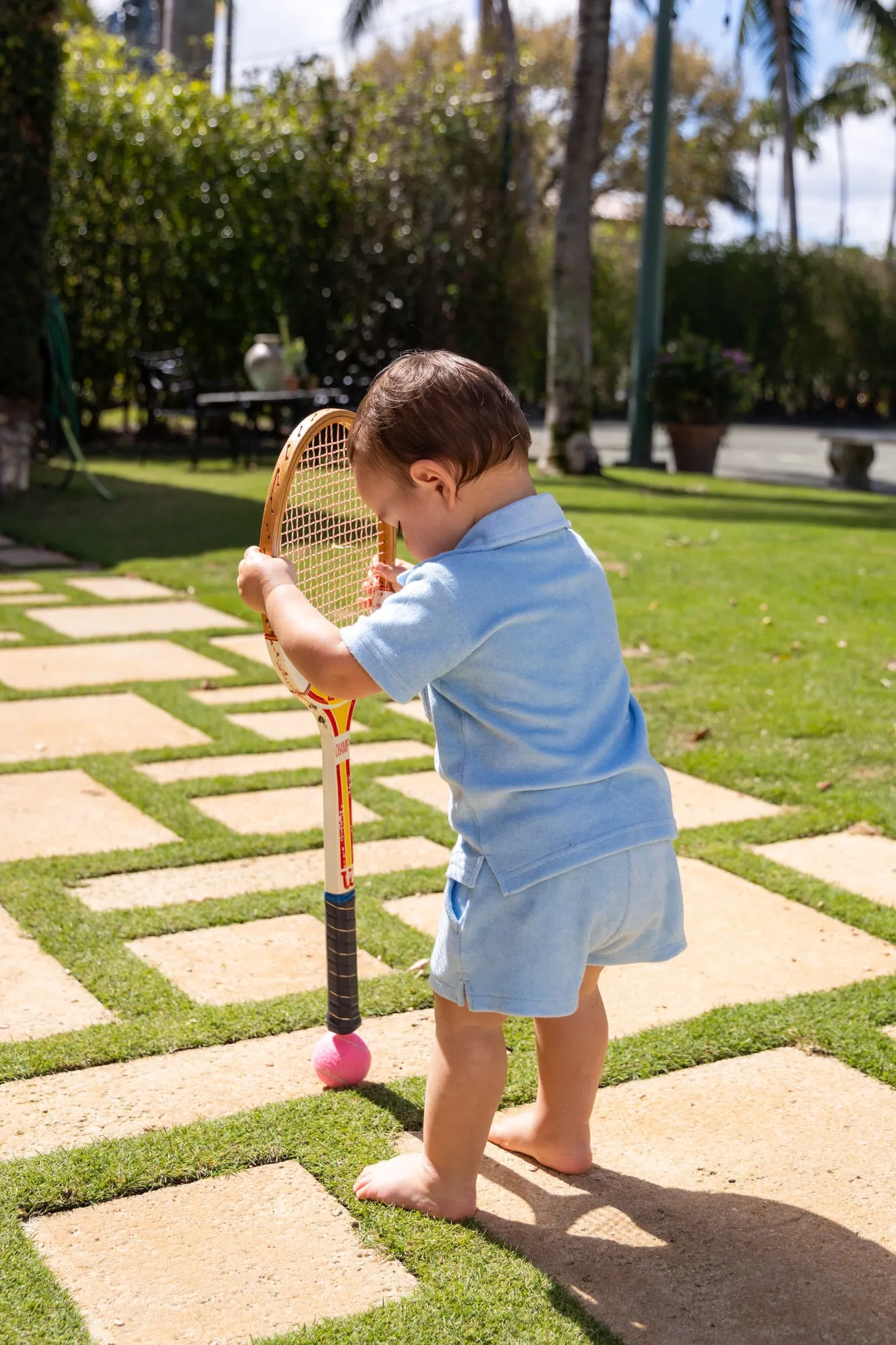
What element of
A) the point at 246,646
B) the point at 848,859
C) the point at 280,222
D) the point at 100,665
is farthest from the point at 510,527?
the point at 280,222

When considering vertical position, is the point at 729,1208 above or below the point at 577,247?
below

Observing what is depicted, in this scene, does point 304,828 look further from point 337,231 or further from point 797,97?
point 797,97

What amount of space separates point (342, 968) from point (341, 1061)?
15 centimetres

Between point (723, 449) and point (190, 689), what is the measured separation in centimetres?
1505

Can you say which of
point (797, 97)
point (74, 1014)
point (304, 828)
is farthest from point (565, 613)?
point (797, 97)

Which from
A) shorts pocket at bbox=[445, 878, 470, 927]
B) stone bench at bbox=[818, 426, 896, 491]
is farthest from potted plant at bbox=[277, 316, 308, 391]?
shorts pocket at bbox=[445, 878, 470, 927]

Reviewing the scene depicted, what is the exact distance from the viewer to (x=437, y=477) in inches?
72.9

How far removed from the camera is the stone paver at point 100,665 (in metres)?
4.96

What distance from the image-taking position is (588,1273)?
1.83m

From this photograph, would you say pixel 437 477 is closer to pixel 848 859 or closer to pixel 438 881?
pixel 438 881

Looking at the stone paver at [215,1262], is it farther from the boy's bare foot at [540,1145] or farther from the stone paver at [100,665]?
the stone paver at [100,665]

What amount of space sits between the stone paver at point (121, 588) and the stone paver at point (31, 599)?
0.49 feet

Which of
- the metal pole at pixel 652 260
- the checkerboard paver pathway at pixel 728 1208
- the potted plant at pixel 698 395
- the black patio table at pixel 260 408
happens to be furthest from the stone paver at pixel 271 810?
the metal pole at pixel 652 260

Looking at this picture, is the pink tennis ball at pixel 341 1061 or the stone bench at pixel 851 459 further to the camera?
the stone bench at pixel 851 459
